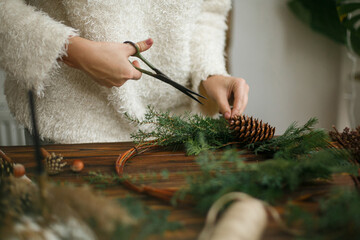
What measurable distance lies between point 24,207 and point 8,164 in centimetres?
15

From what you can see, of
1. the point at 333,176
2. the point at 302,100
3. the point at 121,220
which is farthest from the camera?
the point at 302,100

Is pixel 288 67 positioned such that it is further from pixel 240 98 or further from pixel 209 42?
pixel 240 98

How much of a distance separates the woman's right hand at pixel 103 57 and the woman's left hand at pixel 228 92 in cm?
25

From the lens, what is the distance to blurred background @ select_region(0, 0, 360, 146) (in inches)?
77.5

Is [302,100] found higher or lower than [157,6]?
lower

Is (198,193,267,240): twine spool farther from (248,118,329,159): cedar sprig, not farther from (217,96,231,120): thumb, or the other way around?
(217,96,231,120): thumb

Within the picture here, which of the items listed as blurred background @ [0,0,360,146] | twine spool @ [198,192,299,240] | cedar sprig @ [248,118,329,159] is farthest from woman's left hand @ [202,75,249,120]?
blurred background @ [0,0,360,146]

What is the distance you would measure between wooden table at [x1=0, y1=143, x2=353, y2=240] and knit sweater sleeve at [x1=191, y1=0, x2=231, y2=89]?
0.36 meters

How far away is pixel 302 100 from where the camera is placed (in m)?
2.18

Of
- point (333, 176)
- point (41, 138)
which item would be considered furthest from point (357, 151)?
point (41, 138)

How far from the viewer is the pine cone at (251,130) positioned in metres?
0.52

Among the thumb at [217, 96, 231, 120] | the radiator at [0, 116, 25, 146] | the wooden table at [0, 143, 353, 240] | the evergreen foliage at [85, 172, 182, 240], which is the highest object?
the thumb at [217, 96, 231, 120]

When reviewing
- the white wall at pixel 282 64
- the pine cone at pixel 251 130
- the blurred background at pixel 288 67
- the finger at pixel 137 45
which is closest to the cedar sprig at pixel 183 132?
the pine cone at pixel 251 130

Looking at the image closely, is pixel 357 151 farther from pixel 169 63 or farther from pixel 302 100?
pixel 302 100
